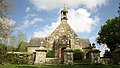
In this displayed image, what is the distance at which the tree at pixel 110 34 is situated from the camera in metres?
39.1

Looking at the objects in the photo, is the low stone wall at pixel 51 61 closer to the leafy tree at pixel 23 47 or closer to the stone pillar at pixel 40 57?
the stone pillar at pixel 40 57

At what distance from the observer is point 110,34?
4056 centimetres

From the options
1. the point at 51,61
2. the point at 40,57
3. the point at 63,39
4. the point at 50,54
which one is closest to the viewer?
the point at 40,57

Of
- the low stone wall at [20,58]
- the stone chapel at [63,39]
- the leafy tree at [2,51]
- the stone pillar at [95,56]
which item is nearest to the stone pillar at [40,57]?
the low stone wall at [20,58]

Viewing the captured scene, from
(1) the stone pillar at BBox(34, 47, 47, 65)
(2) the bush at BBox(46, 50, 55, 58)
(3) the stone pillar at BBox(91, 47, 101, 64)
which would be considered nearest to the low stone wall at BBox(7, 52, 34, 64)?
(1) the stone pillar at BBox(34, 47, 47, 65)

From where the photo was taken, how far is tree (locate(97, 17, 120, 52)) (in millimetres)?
39094

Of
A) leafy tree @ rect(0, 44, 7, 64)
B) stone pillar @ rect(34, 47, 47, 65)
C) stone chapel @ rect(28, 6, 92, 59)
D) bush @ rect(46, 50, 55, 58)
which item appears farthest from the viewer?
stone chapel @ rect(28, 6, 92, 59)

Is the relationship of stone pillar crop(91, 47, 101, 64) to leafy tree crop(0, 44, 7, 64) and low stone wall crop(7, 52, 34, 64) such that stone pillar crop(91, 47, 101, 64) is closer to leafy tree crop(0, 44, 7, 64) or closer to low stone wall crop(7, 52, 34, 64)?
low stone wall crop(7, 52, 34, 64)

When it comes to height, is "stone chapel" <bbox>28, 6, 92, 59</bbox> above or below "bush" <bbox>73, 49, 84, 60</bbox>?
above

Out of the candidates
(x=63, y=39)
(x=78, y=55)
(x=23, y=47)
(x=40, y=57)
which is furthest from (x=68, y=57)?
(x=23, y=47)

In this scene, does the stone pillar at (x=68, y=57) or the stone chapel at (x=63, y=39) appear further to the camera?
the stone chapel at (x=63, y=39)

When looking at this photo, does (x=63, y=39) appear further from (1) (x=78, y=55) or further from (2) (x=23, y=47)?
(2) (x=23, y=47)

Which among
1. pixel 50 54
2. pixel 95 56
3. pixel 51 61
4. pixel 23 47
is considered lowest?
pixel 51 61

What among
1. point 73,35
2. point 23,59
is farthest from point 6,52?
point 73,35
